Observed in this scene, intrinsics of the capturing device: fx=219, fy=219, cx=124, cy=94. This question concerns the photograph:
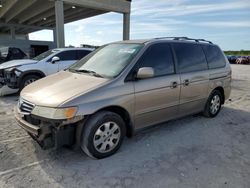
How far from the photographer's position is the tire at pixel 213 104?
16.5 ft

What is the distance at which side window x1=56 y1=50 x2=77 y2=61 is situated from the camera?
807cm

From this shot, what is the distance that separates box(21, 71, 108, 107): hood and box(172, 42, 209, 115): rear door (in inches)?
67.8

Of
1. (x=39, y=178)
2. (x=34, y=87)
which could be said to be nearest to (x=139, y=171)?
(x=39, y=178)

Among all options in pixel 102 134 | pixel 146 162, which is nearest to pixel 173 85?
pixel 146 162

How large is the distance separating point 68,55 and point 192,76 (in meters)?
5.32

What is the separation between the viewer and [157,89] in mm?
3691

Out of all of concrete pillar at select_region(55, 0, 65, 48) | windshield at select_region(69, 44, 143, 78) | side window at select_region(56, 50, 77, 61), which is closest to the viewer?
windshield at select_region(69, 44, 143, 78)

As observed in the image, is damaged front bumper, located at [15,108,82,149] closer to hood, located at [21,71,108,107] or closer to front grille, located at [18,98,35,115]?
front grille, located at [18,98,35,115]

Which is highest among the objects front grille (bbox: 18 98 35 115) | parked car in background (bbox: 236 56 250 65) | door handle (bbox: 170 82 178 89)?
door handle (bbox: 170 82 178 89)

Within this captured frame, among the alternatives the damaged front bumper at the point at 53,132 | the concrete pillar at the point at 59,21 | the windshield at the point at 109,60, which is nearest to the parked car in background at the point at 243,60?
the concrete pillar at the point at 59,21

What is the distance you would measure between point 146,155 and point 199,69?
2282mm

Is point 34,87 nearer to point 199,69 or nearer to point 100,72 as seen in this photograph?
point 100,72

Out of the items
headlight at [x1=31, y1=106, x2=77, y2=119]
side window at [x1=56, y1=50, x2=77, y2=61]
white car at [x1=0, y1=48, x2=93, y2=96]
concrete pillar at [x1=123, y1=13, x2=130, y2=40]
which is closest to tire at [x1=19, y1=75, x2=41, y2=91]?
white car at [x1=0, y1=48, x2=93, y2=96]

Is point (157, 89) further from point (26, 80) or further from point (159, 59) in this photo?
point (26, 80)
